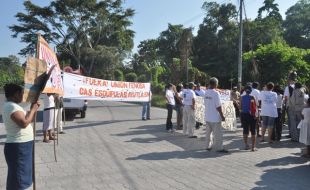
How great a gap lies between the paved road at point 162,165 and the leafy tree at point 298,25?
51789mm

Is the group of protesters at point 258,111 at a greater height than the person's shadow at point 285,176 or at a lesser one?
greater

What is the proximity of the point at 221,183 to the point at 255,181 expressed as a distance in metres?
0.66

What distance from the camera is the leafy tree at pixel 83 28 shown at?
4925cm

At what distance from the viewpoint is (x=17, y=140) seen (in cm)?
→ 577

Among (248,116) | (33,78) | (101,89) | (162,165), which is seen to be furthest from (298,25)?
(33,78)

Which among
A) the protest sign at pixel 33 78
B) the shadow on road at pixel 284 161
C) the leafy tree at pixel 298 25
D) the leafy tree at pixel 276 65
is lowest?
the shadow on road at pixel 284 161

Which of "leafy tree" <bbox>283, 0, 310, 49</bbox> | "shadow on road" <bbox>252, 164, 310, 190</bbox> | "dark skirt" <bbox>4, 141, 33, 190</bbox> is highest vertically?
"leafy tree" <bbox>283, 0, 310, 49</bbox>

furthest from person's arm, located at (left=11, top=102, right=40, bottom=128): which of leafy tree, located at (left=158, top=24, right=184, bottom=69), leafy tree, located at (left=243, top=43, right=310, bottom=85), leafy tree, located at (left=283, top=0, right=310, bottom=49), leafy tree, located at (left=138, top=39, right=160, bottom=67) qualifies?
leafy tree, located at (left=283, top=0, right=310, bottom=49)

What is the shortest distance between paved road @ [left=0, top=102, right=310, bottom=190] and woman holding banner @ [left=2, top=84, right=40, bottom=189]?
1.65 metres

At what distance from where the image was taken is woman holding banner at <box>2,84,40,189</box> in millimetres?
5676

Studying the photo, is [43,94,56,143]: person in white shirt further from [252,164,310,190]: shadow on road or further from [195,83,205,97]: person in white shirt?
[252,164,310,190]: shadow on road

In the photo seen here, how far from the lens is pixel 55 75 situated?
9.38m

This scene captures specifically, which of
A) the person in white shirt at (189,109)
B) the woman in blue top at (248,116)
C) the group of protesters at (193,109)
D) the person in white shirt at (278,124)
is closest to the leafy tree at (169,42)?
the group of protesters at (193,109)

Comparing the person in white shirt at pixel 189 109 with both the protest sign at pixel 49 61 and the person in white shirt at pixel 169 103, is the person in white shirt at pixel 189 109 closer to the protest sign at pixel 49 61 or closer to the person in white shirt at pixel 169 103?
the person in white shirt at pixel 169 103
